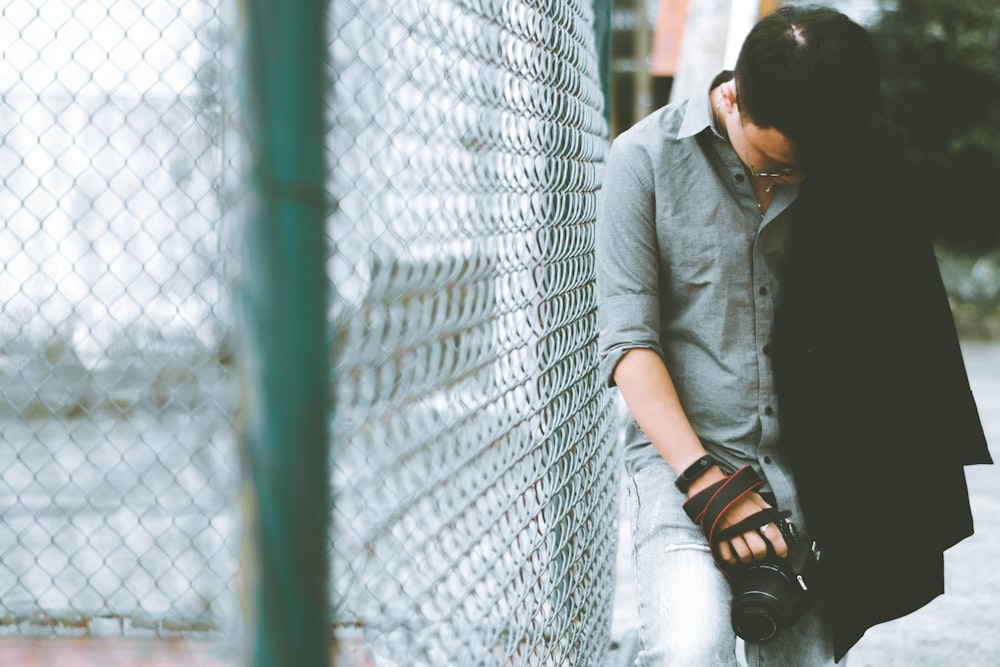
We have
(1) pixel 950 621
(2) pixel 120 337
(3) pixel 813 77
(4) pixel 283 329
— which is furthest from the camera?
(2) pixel 120 337

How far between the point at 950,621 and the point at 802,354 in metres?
2.34

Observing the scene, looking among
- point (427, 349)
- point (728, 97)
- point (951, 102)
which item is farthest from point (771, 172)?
point (951, 102)

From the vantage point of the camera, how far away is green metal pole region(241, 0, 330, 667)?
2.64 ft

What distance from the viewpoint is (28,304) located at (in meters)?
7.05

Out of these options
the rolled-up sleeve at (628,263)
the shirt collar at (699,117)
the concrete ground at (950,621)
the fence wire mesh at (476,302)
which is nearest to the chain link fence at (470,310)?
the fence wire mesh at (476,302)

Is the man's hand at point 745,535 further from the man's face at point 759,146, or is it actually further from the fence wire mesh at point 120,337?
the fence wire mesh at point 120,337

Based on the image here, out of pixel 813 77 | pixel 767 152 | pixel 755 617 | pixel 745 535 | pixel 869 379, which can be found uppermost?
pixel 813 77

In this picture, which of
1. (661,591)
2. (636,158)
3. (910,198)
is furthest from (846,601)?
(636,158)

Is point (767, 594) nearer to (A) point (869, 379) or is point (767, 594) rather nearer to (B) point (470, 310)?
(A) point (869, 379)

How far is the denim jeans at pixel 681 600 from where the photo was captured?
176cm

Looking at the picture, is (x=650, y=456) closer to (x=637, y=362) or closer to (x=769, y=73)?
(x=637, y=362)

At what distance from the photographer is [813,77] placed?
63.8 inches

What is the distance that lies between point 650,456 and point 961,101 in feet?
49.0

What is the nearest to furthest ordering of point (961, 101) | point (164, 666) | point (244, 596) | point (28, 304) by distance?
point (244, 596)
point (164, 666)
point (28, 304)
point (961, 101)
